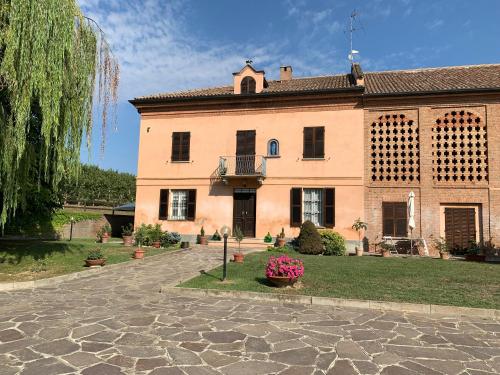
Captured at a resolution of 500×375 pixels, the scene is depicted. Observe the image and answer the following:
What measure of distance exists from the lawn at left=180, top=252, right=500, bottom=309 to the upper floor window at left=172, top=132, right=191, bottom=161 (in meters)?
9.26

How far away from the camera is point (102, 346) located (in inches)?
183

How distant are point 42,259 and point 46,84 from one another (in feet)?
20.3

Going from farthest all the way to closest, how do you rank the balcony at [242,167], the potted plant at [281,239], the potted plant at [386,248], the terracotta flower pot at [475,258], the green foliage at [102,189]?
the green foliage at [102,189]
the balcony at [242,167]
the potted plant at [281,239]
the potted plant at [386,248]
the terracotta flower pot at [475,258]

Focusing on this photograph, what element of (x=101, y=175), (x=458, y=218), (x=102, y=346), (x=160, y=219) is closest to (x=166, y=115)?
(x=160, y=219)

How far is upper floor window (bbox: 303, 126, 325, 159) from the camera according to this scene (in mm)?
18203

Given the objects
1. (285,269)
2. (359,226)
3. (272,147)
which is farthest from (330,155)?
(285,269)

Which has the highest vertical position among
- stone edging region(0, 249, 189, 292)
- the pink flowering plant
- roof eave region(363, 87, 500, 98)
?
roof eave region(363, 87, 500, 98)

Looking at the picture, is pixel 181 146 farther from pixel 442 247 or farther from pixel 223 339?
pixel 223 339

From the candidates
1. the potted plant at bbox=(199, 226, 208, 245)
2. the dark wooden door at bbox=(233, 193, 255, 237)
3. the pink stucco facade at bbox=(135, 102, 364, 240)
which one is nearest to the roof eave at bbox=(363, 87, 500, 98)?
the pink stucco facade at bbox=(135, 102, 364, 240)

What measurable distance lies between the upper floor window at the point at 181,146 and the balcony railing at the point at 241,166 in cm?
212

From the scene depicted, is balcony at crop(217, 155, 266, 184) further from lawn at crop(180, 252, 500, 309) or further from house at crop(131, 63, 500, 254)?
lawn at crop(180, 252, 500, 309)

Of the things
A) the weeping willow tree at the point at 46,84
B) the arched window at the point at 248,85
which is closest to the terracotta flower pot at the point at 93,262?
the weeping willow tree at the point at 46,84

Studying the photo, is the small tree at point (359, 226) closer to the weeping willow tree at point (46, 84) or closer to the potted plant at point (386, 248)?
the potted plant at point (386, 248)

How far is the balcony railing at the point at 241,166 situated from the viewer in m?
18.4
